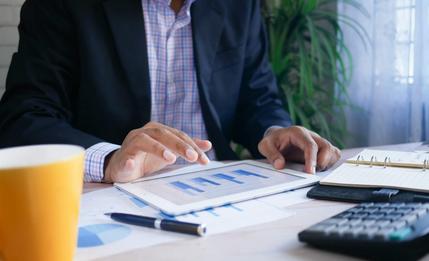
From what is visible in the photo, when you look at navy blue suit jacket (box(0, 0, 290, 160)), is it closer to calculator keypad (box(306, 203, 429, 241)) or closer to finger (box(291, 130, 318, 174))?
finger (box(291, 130, 318, 174))

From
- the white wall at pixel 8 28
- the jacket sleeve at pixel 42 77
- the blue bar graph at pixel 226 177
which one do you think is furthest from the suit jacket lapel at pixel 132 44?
the white wall at pixel 8 28

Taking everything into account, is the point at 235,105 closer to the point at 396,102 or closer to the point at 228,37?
the point at 228,37

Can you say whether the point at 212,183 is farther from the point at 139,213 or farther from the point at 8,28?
the point at 8,28

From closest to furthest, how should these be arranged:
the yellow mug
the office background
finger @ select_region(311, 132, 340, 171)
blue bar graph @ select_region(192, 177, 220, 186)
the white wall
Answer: the yellow mug → blue bar graph @ select_region(192, 177, 220, 186) → finger @ select_region(311, 132, 340, 171) → the office background → the white wall

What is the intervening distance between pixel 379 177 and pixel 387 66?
1.02 meters

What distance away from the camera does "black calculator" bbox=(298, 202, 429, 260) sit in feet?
1.46

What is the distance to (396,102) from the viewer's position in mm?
1629

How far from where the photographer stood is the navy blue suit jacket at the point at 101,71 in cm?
103

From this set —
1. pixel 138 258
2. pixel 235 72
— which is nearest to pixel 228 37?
pixel 235 72

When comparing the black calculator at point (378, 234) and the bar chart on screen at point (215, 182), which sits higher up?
the black calculator at point (378, 234)

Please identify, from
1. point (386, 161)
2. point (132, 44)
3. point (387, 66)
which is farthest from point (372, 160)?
point (387, 66)

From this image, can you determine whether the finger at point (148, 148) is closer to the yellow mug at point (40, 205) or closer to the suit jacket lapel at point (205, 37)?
the yellow mug at point (40, 205)

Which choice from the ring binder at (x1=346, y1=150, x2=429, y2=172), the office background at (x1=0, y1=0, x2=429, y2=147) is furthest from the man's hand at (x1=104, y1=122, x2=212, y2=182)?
the office background at (x1=0, y1=0, x2=429, y2=147)

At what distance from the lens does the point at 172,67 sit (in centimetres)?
120
